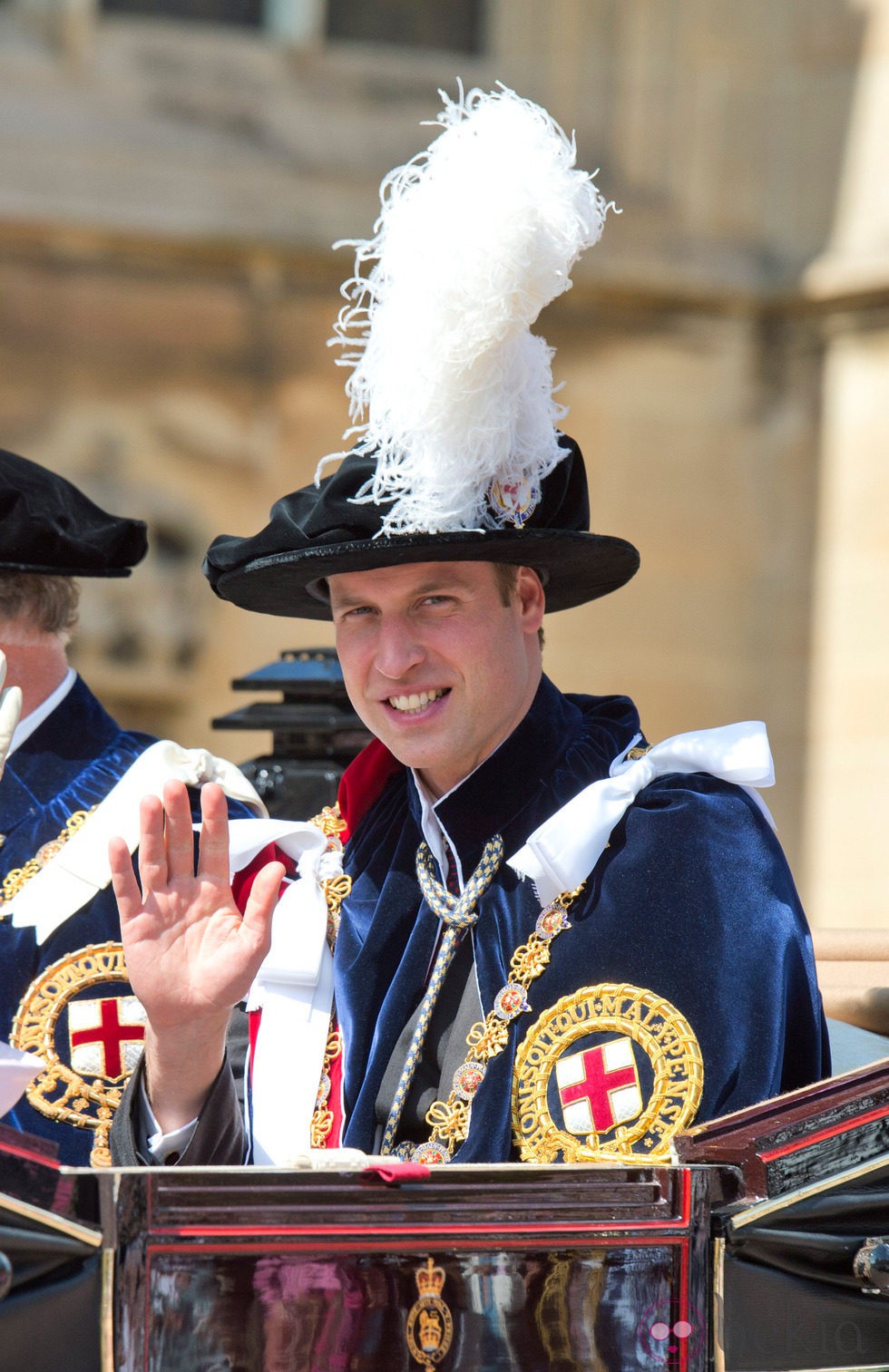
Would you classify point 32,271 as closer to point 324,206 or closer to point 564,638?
point 324,206

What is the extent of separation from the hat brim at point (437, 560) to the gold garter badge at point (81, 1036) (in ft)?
2.14

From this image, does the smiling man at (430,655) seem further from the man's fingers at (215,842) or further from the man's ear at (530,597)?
the man's fingers at (215,842)

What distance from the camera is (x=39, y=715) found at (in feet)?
11.0

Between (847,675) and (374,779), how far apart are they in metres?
4.11

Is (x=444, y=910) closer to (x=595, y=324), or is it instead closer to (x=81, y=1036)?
(x=81, y=1036)

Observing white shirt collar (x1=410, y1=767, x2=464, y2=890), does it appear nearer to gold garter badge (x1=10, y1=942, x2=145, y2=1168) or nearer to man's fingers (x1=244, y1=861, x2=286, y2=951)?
man's fingers (x1=244, y1=861, x2=286, y2=951)

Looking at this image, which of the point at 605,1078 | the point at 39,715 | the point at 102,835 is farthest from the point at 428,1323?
the point at 39,715

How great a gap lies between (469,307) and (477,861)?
76 cm

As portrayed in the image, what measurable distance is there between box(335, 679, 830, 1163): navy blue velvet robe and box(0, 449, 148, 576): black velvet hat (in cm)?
91

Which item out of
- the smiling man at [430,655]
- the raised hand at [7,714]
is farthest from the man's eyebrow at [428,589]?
the raised hand at [7,714]

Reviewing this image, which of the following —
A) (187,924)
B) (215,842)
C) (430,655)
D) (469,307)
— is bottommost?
(187,924)

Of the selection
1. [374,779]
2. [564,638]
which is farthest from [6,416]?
[374,779]

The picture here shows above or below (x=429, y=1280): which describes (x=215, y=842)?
above

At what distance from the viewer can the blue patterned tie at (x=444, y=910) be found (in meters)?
2.58
